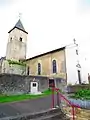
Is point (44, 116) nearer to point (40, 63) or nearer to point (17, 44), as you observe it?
point (40, 63)

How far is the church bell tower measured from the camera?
1252 inches


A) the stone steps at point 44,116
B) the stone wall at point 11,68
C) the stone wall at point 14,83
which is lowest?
the stone steps at point 44,116

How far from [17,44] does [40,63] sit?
380 inches

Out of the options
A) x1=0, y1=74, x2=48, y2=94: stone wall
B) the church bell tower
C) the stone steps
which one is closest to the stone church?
the church bell tower

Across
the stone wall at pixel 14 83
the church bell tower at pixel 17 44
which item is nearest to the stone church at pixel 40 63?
the church bell tower at pixel 17 44

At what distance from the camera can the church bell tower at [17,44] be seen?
104ft

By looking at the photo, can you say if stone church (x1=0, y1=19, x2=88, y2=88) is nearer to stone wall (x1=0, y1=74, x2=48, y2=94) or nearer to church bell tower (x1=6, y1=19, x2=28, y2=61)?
church bell tower (x1=6, y1=19, x2=28, y2=61)

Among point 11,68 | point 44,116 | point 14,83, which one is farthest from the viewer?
point 11,68

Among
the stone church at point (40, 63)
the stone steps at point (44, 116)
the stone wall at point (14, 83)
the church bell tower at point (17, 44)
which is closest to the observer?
the stone steps at point (44, 116)

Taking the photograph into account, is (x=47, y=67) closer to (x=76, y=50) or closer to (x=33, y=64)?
(x=33, y=64)

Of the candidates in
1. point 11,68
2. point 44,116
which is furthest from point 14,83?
point 44,116

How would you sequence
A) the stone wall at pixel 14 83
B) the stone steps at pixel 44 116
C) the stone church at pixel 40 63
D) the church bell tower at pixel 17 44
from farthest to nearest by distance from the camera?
the church bell tower at pixel 17 44 → the stone church at pixel 40 63 → the stone wall at pixel 14 83 → the stone steps at pixel 44 116

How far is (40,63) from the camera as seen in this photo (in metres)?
27.0

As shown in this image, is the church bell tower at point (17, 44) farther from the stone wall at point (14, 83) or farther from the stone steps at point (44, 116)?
the stone steps at point (44, 116)
